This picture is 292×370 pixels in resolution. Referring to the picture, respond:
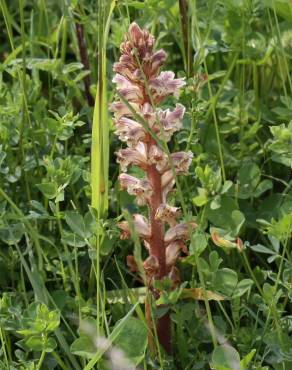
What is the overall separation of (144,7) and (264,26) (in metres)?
0.59

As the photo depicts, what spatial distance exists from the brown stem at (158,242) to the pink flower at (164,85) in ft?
0.35

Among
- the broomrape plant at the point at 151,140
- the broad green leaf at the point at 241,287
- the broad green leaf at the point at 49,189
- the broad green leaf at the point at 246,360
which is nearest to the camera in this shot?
the broad green leaf at the point at 246,360

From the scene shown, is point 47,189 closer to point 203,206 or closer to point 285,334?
point 203,206

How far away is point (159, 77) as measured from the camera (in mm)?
1928

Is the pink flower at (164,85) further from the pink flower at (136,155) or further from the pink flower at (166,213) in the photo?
the pink flower at (166,213)

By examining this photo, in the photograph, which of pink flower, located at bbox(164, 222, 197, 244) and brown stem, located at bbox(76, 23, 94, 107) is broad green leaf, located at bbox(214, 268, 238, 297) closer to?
pink flower, located at bbox(164, 222, 197, 244)

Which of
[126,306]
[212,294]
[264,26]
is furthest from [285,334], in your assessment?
[264,26]

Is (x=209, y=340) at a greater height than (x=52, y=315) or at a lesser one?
lesser

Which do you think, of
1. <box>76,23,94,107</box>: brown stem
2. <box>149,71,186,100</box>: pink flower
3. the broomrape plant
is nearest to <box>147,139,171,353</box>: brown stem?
the broomrape plant

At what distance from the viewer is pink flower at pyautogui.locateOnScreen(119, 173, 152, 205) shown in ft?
6.35

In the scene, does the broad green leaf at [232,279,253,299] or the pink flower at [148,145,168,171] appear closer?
the pink flower at [148,145,168,171]

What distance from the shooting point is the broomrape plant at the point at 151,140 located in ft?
6.23

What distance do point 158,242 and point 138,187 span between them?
14 cm

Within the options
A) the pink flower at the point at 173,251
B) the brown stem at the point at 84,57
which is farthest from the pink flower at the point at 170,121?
the brown stem at the point at 84,57
